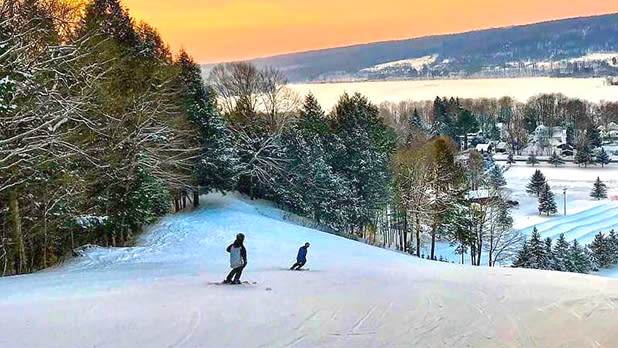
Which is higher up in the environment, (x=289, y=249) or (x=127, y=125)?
(x=127, y=125)

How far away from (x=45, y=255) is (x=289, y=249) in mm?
10011

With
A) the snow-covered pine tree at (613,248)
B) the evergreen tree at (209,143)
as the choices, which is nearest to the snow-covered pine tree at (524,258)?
the snow-covered pine tree at (613,248)

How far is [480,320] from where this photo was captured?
1088 cm

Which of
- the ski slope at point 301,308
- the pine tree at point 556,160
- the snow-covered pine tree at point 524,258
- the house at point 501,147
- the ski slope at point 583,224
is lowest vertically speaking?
the ski slope at point 583,224

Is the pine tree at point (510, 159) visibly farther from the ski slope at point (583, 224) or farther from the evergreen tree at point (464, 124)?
the ski slope at point (583, 224)

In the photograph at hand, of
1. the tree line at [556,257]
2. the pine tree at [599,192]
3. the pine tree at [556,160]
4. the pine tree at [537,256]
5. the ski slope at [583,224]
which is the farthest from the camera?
the pine tree at [556,160]

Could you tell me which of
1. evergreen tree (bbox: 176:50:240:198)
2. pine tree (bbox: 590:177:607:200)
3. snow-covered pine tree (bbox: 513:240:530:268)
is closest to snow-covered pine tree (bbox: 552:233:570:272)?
snow-covered pine tree (bbox: 513:240:530:268)

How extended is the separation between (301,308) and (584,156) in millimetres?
105325

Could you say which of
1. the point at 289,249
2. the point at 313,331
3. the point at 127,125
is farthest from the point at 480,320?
the point at 127,125

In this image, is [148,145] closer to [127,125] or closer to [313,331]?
[127,125]

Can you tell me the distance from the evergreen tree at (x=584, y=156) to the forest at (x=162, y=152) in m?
44.2

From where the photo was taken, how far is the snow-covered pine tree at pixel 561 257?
42.7m

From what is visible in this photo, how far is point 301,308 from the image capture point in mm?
11742

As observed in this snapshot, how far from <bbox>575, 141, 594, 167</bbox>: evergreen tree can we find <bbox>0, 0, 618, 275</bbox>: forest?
44239 mm
